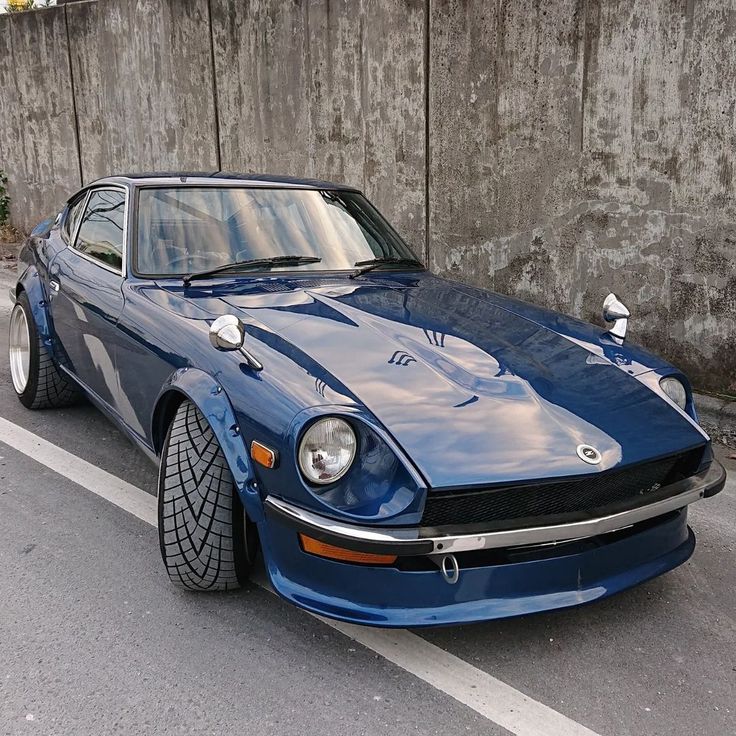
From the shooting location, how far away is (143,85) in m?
8.64

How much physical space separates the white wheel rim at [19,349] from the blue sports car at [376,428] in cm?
122

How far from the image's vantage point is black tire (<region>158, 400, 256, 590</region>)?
262cm

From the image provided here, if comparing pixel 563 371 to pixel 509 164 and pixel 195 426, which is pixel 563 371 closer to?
pixel 195 426

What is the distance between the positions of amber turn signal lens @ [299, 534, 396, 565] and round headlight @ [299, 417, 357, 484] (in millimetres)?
187

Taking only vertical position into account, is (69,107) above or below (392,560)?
above

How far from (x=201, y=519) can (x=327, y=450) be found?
59 cm

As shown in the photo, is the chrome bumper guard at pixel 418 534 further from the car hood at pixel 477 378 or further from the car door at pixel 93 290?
the car door at pixel 93 290

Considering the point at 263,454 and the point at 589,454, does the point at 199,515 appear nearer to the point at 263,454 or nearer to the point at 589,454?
the point at 263,454

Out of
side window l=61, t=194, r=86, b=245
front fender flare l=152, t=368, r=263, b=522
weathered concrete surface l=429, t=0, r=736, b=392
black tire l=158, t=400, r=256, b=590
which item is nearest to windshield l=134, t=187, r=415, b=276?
front fender flare l=152, t=368, r=263, b=522

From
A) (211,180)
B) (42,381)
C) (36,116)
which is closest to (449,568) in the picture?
(211,180)

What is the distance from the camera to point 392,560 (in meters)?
2.26

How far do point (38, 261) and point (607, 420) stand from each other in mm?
3513

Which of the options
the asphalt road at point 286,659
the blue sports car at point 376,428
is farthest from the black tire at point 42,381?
the asphalt road at point 286,659

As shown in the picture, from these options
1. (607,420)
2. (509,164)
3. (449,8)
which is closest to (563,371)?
(607,420)
